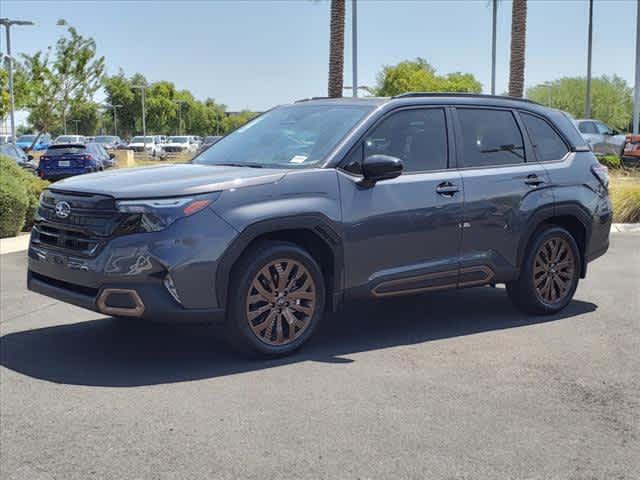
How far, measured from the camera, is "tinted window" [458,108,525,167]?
737 cm

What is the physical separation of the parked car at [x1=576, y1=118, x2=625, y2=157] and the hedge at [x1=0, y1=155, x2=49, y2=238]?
22708mm

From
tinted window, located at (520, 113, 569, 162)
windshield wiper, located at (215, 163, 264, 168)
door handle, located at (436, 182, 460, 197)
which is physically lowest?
door handle, located at (436, 182, 460, 197)

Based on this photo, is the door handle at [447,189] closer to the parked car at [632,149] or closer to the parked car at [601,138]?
the parked car at [632,149]

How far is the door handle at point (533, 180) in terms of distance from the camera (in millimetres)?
7598

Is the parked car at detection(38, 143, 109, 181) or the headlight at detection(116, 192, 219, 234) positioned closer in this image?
the headlight at detection(116, 192, 219, 234)

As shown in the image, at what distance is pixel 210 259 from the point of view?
19.4 ft

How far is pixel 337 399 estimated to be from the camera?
217 inches

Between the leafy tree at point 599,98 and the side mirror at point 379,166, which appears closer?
the side mirror at point 379,166

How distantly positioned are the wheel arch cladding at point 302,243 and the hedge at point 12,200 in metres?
9.47

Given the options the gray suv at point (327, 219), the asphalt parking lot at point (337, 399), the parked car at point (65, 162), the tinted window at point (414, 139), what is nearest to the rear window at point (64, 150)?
the parked car at point (65, 162)

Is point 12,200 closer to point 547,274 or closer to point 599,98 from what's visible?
point 547,274

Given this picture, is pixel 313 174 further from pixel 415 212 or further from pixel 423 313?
pixel 423 313

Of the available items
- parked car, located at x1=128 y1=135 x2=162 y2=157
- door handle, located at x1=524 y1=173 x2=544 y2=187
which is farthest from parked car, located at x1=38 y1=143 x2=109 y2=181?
parked car, located at x1=128 y1=135 x2=162 y2=157

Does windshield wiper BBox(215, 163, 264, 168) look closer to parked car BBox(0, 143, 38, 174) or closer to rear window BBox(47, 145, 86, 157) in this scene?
parked car BBox(0, 143, 38, 174)
